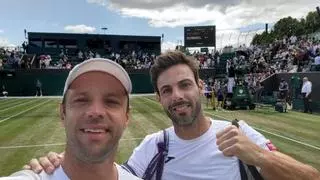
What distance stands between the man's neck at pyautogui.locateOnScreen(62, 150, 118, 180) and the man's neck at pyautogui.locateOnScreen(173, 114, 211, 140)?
1.17 metres

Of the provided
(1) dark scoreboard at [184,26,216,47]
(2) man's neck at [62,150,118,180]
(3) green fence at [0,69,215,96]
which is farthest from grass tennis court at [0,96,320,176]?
(1) dark scoreboard at [184,26,216,47]

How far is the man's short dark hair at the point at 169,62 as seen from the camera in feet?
12.9

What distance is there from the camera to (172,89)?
382cm

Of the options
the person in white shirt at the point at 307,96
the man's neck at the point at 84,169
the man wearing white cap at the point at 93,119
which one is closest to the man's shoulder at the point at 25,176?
the man wearing white cap at the point at 93,119

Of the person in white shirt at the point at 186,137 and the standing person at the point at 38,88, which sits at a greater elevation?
the person in white shirt at the point at 186,137

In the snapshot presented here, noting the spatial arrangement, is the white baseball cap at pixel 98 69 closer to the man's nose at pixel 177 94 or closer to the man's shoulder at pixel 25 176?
the man's shoulder at pixel 25 176

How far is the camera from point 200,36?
191ft

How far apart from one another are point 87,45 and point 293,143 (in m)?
53.8

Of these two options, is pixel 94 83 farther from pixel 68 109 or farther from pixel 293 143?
pixel 293 143

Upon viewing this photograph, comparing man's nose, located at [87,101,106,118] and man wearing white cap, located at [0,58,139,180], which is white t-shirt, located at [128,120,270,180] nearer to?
man wearing white cap, located at [0,58,139,180]

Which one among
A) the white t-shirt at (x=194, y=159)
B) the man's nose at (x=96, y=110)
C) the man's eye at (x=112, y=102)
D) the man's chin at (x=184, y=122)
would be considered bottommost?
the white t-shirt at (x=194, y=159)

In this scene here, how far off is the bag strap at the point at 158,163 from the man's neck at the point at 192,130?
0.13m

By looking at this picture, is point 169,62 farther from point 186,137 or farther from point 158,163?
point 158,163

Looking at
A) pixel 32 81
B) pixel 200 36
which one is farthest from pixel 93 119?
pixel 200 36
